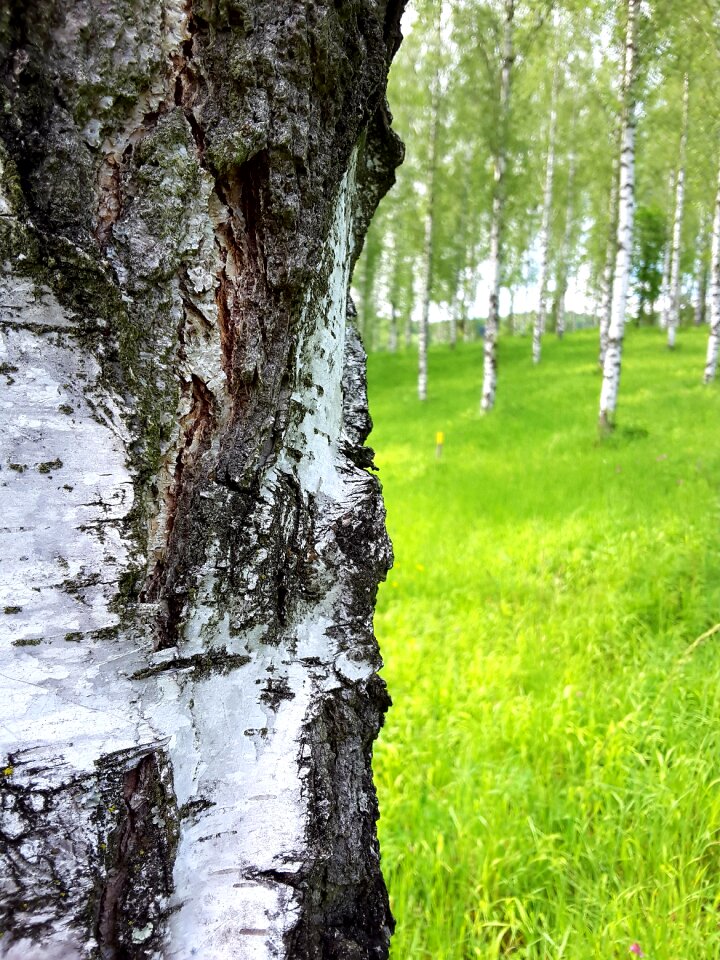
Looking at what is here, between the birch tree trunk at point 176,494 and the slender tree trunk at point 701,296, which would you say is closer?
the birch tree trunk at point 176,494

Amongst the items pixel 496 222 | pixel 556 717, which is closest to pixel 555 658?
pixel 556 717

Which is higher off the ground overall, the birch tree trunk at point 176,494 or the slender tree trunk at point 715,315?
the slender tree trunk at point 715,315

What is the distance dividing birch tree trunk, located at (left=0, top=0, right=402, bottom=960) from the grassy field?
1.38 m

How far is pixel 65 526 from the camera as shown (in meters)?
0.59

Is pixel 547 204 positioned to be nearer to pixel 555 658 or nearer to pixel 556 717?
pixel 555 658

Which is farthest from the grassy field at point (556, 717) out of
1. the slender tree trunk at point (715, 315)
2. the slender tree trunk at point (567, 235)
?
the slender tree trunk at point (567, 235)

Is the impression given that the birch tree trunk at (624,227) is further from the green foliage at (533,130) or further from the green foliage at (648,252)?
the green foliage at (648,252)

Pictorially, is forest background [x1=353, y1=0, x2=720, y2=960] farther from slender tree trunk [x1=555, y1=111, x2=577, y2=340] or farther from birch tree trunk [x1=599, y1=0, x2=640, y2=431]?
slender tree trunk [x1=555, y1=111, x2=577, y2=340]

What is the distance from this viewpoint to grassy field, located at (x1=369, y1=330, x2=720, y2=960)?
1.85m

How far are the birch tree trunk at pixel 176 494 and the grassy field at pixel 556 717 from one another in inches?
54.4

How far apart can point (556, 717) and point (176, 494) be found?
2.38m

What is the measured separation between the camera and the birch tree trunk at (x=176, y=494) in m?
0.56

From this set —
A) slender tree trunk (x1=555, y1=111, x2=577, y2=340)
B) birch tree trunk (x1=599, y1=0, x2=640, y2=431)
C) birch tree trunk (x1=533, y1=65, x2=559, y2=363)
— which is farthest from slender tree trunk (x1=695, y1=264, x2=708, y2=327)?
birch tree trunk (x1=599, y1=0, x2=640, y2=431)

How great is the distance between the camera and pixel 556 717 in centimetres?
255
